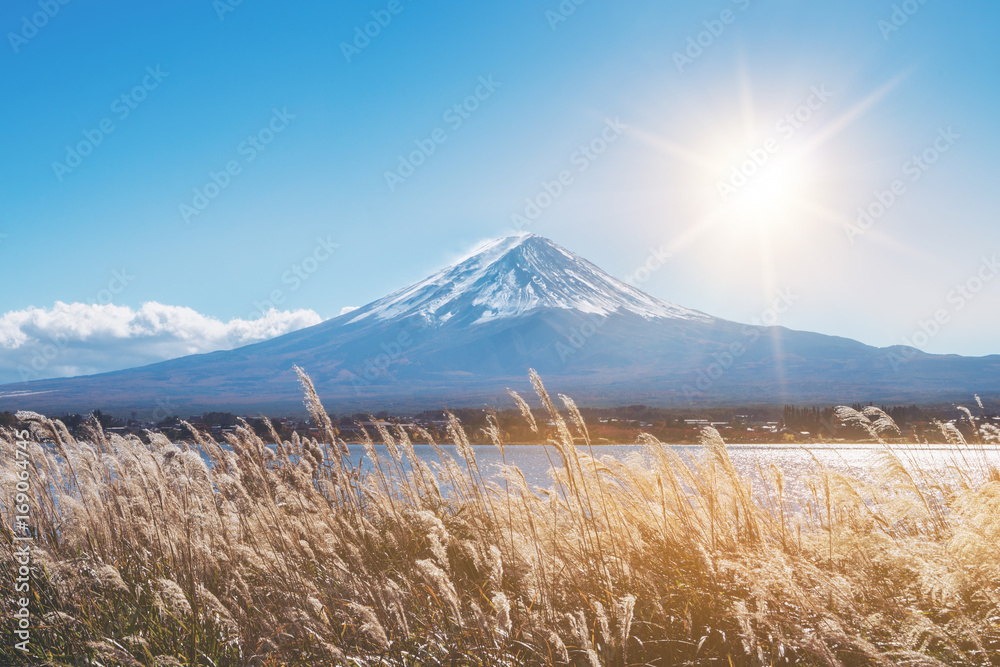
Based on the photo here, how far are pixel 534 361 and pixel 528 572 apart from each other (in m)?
161

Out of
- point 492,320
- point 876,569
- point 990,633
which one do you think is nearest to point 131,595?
point 876,569

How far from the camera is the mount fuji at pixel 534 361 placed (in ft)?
375

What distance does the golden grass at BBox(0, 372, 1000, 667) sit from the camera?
2.40 meters

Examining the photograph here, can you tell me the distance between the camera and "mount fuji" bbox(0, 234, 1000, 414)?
375 ft

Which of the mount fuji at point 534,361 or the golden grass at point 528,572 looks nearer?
the golden grass at point 528,572

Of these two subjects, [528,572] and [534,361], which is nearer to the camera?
[528,572]

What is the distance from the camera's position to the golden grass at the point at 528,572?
7.88 feet

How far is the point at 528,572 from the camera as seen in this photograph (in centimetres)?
298

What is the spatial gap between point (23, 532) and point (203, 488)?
4.28 ft

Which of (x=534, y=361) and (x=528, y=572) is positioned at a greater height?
(x=534, y=361)

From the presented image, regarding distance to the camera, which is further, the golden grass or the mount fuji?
the mount fuji

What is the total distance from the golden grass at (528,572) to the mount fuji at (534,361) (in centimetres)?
9212

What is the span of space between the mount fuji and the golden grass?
92.1 m

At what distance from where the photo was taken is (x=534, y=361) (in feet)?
538
